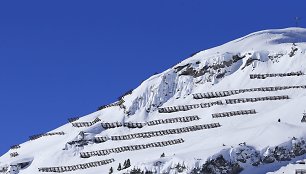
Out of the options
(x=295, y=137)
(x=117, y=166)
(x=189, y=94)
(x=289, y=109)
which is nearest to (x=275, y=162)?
(x=295, y=137)

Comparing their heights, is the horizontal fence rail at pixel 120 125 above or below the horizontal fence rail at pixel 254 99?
above

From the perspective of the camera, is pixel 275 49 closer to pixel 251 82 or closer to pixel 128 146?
pixel 251 82

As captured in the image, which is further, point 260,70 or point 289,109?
point 260,70

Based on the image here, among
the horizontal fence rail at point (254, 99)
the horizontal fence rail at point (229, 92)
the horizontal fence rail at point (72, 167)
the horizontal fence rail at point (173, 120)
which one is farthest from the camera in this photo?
the horizontal fence rail at point (229, 92)

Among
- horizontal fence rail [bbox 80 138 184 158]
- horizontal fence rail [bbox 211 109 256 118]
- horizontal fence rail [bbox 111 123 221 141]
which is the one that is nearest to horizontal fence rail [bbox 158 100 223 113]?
horizontal fence rail [bbox 211 109 256 118]

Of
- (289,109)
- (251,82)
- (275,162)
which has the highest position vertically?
(251,82)

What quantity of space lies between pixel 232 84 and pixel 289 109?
28196 millimetres

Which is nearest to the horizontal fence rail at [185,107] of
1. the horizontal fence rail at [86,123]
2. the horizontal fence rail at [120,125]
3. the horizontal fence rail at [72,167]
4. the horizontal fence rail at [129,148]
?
the horizontal fence rail at [120,125]

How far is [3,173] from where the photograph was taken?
139 metres

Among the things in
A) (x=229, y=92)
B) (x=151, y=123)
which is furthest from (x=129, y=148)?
(x=229, y=92)

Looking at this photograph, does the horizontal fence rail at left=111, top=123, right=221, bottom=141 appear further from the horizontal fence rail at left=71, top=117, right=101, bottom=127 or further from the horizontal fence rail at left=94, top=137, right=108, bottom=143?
the horizontal fence rail at left=71, top=117, right=101, bottom=127

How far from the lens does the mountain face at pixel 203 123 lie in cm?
10538

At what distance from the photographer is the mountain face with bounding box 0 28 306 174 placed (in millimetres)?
105375

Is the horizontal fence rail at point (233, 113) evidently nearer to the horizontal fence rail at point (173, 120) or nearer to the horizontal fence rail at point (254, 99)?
the horizontal fence rail at point (173, 120)
